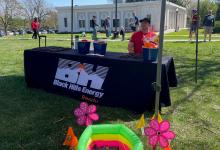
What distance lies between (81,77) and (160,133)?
2.65 meters

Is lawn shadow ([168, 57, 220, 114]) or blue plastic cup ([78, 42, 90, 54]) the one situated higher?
blue plastic cup ([78, 42, 90, 54])

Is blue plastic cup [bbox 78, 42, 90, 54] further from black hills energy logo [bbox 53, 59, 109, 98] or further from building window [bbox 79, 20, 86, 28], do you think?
building window [bbox 79, 20, 86, 28]

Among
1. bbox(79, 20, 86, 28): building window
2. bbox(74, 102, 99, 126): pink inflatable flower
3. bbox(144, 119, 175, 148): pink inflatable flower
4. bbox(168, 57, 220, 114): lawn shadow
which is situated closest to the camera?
bbox(144, 119, 175, 148): pink inflatable flower

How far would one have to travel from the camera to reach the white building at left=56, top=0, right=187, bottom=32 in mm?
39219

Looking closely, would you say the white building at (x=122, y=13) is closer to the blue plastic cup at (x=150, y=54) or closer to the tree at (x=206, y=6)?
the tree at (x=206, y=6)

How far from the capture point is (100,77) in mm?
4973

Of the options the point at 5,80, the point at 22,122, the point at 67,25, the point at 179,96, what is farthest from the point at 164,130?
the point at 67,25

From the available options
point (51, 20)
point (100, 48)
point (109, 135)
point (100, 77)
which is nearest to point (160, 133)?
point (109, 135)

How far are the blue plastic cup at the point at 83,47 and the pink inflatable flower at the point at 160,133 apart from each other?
274 cm

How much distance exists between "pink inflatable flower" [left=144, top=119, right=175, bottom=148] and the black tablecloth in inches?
64.4

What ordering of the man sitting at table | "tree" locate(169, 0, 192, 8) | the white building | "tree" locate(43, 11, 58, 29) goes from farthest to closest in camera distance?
"tree" locate(43, 11, 58, 29)
"tree" locate(169, 0, 192, 8)
the white building
the man sitting at table

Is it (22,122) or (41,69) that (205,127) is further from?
(41,69)

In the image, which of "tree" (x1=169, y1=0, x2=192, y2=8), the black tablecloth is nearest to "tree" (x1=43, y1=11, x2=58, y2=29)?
"tree" (x1=169, y1=0, x2=192, y2=8)

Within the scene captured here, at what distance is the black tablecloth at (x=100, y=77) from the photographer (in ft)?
14.9
